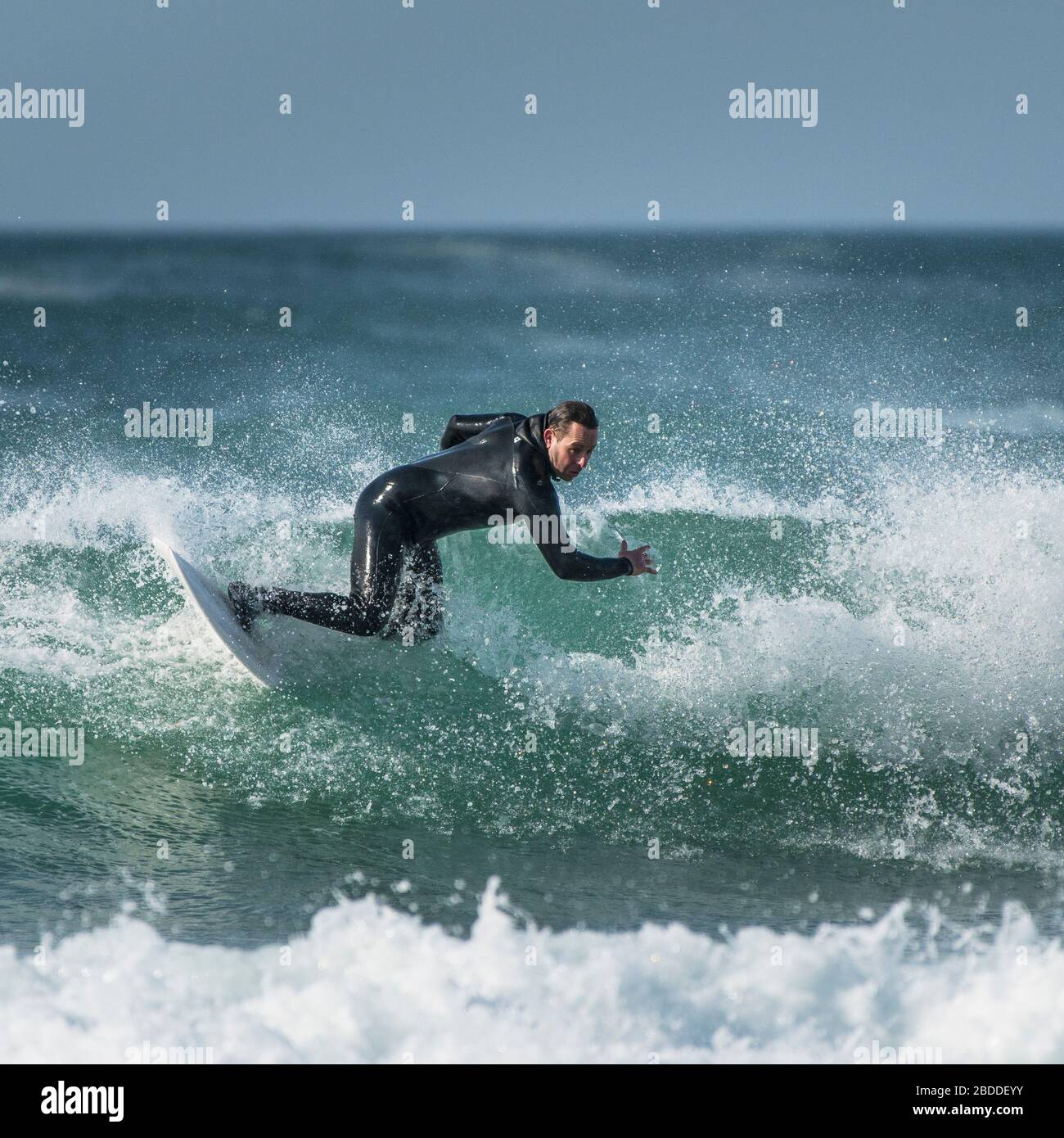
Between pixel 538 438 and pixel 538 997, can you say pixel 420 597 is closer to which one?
pixel 538 438

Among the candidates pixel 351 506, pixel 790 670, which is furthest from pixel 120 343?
pixel 790 670

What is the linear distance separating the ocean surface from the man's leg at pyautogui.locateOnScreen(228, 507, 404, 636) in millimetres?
528

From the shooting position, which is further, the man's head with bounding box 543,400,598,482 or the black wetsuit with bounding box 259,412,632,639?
the black wetsuit with bounding box 259,412,632,639

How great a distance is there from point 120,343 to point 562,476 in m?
23.3

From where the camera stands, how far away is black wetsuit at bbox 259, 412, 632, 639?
5629mm

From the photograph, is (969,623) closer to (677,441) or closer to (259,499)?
(259,499)

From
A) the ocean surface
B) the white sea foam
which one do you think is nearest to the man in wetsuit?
the ocean surface

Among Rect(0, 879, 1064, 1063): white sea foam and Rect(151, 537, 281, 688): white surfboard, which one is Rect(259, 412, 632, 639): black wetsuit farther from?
Rect(0, 879, 1064, 1063): white sea foam

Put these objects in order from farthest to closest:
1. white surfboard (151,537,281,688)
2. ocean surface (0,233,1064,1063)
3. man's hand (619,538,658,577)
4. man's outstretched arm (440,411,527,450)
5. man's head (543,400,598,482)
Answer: man's outstretched arm (440,411,527,450) < white surfboard (151,537,281,688) < man's hand (619,538,658,577) < man's head (543,400,598,482) < ocean surface (0,233,1064,1063)

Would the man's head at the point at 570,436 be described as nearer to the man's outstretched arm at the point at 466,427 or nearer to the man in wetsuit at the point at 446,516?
the man in wetsuit at the point at 446,516

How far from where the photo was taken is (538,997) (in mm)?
4082

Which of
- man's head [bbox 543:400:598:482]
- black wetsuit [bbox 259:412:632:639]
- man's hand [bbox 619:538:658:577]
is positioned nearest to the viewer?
man's head [bbox 543:400:598:482]

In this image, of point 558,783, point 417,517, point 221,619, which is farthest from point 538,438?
point 221,619

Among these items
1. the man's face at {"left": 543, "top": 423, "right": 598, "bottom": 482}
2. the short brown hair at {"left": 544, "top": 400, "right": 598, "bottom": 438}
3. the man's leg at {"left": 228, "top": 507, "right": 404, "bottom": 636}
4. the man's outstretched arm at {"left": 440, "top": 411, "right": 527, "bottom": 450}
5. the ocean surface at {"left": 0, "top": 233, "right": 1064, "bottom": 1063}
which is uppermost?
the man's outstretched arm at {"left": 440, "top": 411, "right": 527, "bottom": 450}
